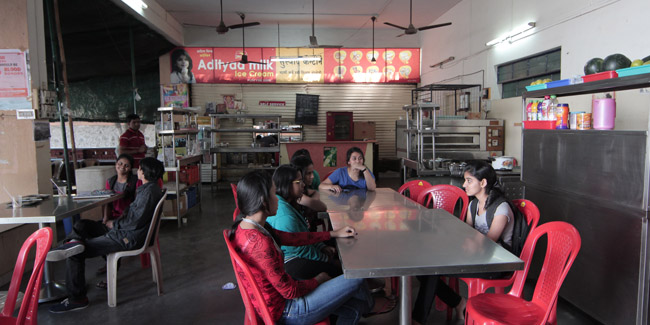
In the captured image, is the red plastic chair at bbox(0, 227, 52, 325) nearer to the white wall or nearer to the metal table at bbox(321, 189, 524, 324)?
the metal table at bbox(321, 189, 524, 324)

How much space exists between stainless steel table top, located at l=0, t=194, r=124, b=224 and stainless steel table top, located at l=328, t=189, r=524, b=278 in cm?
218

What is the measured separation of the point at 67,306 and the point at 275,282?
2454 mm

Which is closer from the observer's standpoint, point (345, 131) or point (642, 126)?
point (642, 126)

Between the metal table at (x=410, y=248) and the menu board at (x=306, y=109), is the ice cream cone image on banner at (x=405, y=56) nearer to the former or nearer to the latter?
the menu board at (x=306, y=109)

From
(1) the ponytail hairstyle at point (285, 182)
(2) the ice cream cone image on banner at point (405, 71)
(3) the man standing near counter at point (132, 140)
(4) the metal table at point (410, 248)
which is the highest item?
(2) the ice cream cone image on banner at point (405, 71)

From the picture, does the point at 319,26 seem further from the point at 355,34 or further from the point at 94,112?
the point at 94,112

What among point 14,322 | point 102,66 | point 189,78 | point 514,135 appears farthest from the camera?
point 189,78

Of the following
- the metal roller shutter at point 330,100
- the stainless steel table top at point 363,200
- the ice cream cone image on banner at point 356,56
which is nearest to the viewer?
the stainless steel table top at point 363,200

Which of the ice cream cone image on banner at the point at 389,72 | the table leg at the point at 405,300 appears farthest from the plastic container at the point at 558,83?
the ice cream cone image on banner at the point at 389,72

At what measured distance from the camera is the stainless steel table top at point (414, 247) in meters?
1.74

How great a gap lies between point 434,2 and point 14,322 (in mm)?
9147

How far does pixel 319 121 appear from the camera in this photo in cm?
1107

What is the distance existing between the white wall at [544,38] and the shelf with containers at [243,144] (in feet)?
14.4

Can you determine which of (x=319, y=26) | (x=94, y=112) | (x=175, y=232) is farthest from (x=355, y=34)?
(x=175, y=232)
